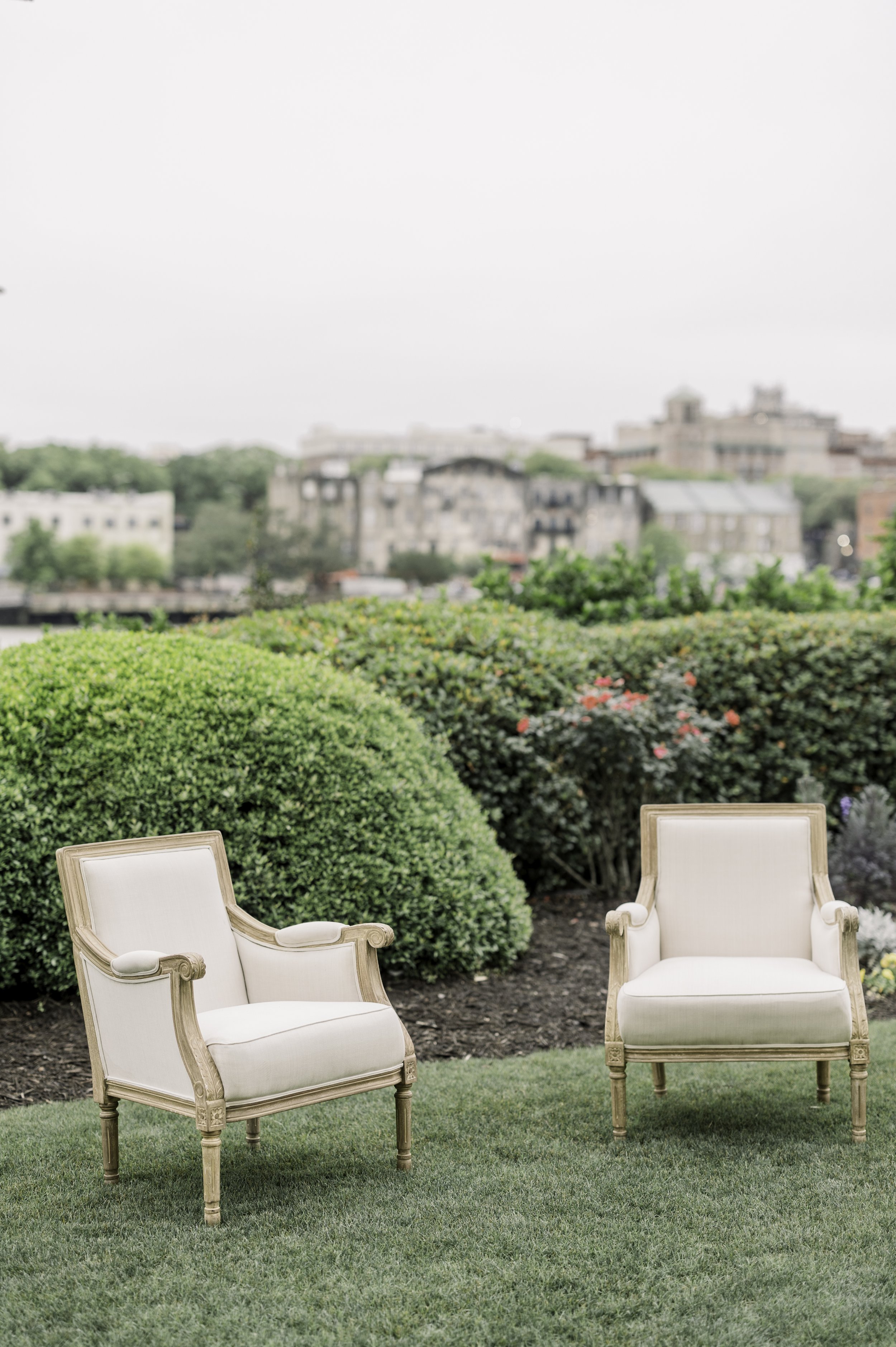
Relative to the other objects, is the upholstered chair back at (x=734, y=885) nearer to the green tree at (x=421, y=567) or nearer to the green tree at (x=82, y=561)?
the green tree at (x=421, y=567)

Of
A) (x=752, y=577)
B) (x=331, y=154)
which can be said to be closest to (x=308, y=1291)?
(x=752, y=577)

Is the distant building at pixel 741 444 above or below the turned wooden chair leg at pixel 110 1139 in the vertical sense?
above

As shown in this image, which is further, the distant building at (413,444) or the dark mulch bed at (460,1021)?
→ the distant building at (413,444)

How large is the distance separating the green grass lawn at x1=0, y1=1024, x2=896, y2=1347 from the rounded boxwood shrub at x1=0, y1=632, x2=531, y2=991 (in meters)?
1.03

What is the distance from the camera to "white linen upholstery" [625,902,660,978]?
392 centimetres

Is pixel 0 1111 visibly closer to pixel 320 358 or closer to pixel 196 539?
pixel 196 539

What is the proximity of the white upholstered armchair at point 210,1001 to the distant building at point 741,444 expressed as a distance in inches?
5631

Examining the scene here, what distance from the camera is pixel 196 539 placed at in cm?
10006

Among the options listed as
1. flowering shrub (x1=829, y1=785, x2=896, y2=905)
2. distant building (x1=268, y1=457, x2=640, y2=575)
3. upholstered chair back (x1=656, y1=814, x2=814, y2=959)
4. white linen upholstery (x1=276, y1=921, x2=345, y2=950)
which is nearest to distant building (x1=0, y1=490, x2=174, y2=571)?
distant building (x1=268, y1=457, x2=640, y2=575)

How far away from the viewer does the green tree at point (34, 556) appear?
100438mm

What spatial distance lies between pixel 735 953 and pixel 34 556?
103464 millimetres

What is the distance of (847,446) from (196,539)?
99487 millimetres

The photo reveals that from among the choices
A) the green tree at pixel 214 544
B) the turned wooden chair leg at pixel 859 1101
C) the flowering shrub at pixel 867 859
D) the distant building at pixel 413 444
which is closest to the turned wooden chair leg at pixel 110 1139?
the turned wooden chair leg at pixel 859 1101

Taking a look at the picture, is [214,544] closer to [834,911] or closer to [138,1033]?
[834,911]
